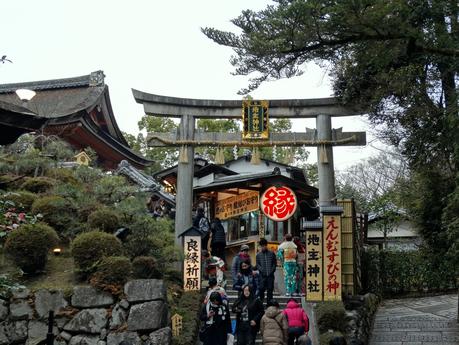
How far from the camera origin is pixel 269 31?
1154 cm

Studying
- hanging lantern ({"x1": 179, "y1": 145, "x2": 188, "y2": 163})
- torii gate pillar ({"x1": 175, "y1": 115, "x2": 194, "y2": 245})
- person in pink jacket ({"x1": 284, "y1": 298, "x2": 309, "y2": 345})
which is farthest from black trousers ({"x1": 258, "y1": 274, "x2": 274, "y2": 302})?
hanging lantern ({"x1": 179, "y1": 145, "x2": 188, "y2": 163})

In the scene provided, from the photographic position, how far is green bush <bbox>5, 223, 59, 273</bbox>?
1243 centimetres

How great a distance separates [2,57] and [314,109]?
1319cm

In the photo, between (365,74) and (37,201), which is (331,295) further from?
(37,201)

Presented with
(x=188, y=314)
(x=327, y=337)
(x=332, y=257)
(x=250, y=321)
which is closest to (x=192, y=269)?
(x=188, y=314)

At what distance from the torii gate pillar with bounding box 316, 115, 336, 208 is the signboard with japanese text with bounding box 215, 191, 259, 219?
17.5 feet

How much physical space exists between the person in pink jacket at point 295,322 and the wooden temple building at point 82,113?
1451cm

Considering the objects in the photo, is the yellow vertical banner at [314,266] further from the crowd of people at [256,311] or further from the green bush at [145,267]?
the green bush at [145,267]

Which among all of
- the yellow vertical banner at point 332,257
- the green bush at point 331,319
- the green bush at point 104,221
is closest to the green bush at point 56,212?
the green bush at point 104,221

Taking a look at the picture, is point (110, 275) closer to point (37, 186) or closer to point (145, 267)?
point (145, 267)

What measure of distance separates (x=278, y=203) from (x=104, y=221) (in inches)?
354

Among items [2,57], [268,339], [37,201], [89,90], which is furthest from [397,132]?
[89,90]

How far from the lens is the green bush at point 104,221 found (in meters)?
14.0

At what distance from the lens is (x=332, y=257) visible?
14234mm
